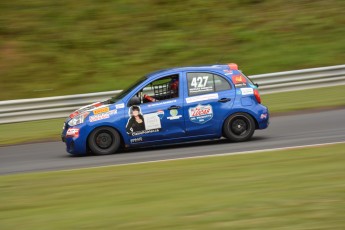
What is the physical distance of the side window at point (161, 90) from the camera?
12.6 metres

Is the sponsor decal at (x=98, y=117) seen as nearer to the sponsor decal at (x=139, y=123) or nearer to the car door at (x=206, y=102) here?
the sponsor decal at (x=139, y=123)

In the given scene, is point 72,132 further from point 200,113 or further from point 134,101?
point 200,113

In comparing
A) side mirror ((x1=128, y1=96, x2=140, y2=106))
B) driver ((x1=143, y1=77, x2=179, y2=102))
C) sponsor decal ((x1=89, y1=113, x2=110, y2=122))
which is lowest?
sponsor decal ((x1=89, y1=113, x2=110, y2=122))

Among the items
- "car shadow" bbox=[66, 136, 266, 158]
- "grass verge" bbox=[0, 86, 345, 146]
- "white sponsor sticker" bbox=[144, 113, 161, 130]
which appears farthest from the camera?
"grass verge" bbox=[0, 86, 345, 146]

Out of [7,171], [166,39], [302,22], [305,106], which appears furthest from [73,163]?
[302,22]

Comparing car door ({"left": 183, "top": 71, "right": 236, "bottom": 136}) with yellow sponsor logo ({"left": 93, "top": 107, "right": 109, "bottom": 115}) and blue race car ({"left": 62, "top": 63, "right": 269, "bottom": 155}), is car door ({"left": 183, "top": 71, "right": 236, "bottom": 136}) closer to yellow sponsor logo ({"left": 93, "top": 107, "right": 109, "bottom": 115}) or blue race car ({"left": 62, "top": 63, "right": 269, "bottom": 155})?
blue race car ({"left": 62, "top": 63, "right": 269, "bottom": 155})

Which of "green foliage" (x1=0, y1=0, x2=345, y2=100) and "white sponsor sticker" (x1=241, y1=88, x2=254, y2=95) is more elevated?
"green foliage" (x1=0, y1=0, x2=345, y2=100)

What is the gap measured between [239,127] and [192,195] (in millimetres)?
5538

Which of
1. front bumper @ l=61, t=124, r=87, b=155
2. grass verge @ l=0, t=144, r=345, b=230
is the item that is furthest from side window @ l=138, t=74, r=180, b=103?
grass verge @ l=0, t=144, r=345, b=230

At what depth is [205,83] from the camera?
499 inches

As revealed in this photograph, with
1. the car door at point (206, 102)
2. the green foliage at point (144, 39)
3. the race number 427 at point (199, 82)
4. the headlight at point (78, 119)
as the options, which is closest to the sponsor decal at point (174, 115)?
the car door at point (206, 102)

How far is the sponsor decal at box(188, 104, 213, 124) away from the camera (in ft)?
41.2

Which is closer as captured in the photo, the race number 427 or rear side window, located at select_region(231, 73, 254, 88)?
the race number 427

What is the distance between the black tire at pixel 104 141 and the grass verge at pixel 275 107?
312cm
